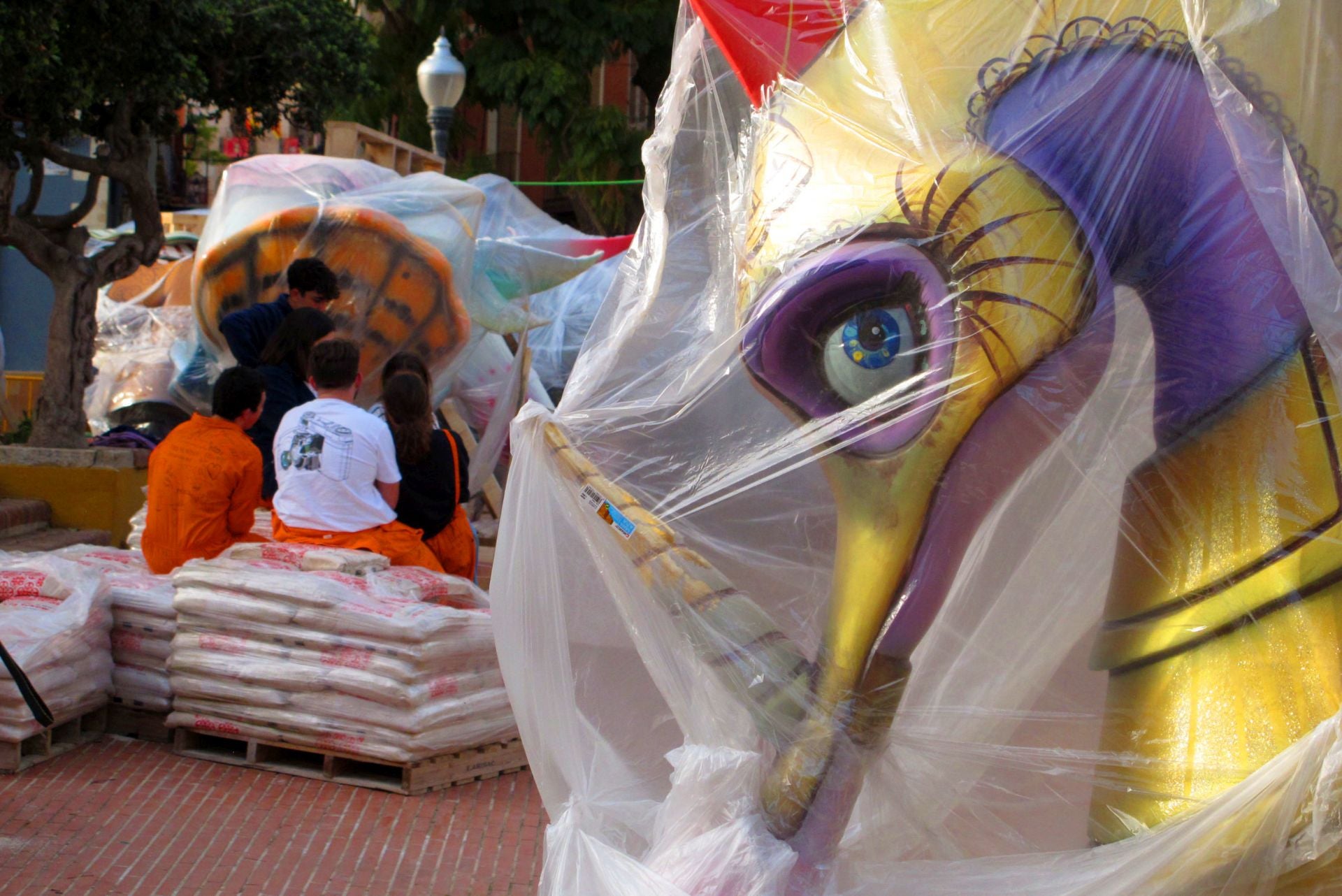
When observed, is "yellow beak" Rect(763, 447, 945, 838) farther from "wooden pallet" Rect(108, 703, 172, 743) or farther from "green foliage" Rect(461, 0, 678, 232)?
"green foliage" Rect(461, 0, 678, 232)

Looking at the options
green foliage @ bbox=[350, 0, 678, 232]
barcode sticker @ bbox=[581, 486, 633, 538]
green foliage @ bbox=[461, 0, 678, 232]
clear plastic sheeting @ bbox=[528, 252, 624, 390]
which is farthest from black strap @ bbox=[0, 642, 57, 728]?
green foliage @ bbox=[461, 0, 678, 232]

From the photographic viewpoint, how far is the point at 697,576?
2479 millimetres

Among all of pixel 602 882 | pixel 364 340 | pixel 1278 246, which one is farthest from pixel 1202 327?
pixel 364 340

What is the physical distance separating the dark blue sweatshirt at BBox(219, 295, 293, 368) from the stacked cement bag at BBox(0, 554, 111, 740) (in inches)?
59.1

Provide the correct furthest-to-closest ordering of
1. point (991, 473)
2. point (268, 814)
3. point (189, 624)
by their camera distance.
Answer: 1. point (189, 624)
2. point (268, 814)
3. point (991, 473)

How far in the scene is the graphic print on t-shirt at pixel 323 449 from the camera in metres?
4.69

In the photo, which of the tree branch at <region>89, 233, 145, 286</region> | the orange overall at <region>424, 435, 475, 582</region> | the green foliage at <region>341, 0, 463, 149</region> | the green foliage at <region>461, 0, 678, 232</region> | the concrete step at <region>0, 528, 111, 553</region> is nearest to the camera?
the orange overall at <region>424, 435, 475, 582</region>

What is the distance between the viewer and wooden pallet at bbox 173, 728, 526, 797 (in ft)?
14.1

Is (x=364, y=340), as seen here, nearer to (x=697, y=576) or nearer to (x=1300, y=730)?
(x=697, y=576)

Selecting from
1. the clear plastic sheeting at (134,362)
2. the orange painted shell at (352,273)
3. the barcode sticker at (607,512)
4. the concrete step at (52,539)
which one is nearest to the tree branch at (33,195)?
the clear plastic sheeting at (134,362)

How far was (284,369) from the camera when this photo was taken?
587cm

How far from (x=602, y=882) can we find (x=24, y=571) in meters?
2.79

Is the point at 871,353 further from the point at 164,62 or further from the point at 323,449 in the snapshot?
the point at 164,62

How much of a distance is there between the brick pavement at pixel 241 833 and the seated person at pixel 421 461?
3.38 feet
